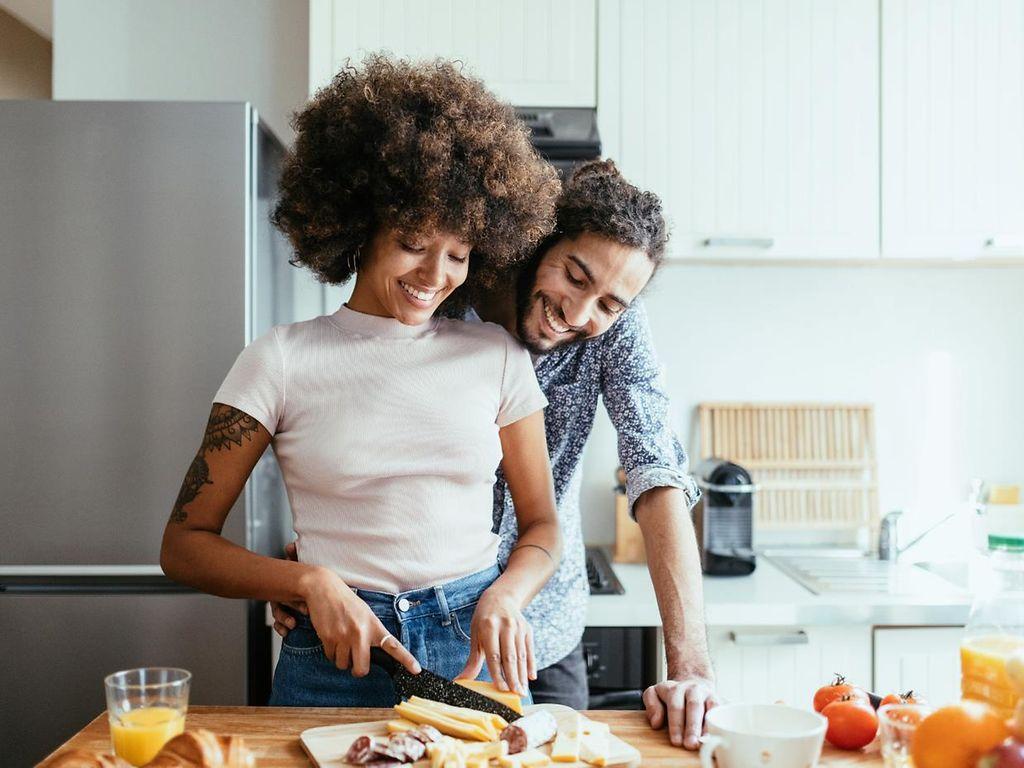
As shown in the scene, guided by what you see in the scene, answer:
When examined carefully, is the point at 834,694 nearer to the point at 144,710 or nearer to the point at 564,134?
the point at 144,710

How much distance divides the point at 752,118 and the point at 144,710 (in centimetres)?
178

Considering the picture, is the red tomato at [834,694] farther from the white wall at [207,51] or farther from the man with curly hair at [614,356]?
the white wall at [207,51]

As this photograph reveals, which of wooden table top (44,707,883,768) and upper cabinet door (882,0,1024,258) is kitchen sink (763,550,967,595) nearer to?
upper cabinet door (882,0,1024,258)

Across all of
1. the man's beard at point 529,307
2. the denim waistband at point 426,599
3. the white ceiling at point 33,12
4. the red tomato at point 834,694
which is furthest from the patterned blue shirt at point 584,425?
the white ceiling at point 33,12

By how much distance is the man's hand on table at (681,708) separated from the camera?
38.8 inches

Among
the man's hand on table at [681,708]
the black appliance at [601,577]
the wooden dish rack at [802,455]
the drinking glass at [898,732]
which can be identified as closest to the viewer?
the drinking glass at [898,732]

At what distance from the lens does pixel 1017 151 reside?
2.17 metres

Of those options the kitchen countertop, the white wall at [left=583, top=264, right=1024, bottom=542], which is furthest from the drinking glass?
the white wall at [left=583, top=264, right=1024, bottom=542]

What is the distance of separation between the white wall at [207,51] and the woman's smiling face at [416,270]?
4.60 ft

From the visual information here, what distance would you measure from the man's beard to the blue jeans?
0.33m

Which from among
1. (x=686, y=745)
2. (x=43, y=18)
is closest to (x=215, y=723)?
(x=686, y=745)

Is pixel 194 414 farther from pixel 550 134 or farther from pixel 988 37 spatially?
pixel 988 37

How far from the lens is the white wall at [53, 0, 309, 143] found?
2.42 meters

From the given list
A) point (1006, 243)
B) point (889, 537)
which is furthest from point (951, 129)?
point (889, 537)
